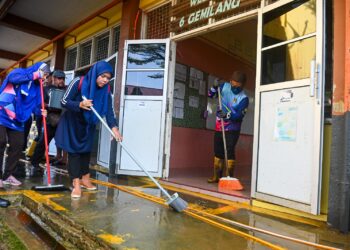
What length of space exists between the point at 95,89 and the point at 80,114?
1.15 feet

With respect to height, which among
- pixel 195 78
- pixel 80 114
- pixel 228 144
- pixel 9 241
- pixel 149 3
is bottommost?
pixel 9 241

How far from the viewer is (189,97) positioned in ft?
22.1

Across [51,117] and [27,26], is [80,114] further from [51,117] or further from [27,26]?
[27,26]

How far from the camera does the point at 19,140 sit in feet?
14.2

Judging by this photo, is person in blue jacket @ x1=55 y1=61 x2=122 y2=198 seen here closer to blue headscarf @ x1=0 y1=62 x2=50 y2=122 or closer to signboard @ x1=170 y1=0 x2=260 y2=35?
blue headscarf @ x1=0 y1=62 x2=50 y2=122

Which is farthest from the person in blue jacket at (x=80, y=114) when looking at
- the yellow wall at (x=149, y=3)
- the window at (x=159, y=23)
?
the yellow wall at (x=149, y=3)

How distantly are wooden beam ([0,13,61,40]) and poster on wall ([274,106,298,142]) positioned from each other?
7.52m

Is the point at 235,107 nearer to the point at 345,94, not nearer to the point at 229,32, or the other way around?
the point at 345,94

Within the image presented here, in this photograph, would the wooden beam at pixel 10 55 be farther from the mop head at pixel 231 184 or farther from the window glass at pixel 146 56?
the mop head at pixel 231 184

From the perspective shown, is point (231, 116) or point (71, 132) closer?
point (71, 132)

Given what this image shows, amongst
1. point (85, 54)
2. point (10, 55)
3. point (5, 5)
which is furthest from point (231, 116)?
point (10, 55)

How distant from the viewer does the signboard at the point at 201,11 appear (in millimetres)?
4262

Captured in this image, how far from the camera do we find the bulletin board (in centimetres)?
643

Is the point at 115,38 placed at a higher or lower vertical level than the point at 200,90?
higher
